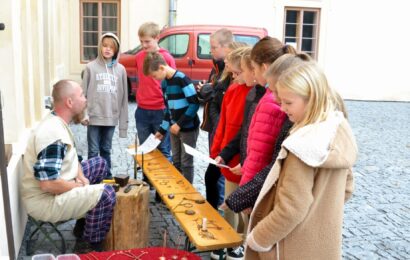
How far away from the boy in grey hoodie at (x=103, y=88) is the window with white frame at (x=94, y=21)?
8.95 metres

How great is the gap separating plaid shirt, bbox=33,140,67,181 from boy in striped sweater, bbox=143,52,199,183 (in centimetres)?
132

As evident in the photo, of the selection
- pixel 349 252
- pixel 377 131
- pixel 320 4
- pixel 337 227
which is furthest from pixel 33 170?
pixel 320 4

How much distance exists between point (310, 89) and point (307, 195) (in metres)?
0.46

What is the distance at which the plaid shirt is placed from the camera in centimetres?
339

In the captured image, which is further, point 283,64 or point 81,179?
point 81,179

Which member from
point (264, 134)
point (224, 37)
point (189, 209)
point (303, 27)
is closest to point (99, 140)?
point (224, 37)

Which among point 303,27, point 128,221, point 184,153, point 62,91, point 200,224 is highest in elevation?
point 303,27

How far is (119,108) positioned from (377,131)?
6.41 m

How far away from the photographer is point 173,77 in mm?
4523

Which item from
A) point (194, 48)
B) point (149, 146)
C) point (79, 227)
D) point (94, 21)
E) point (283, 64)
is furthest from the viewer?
point (94, 21)

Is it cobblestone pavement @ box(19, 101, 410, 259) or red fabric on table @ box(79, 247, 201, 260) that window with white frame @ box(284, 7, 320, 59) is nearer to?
cobblestone pavement @ box(19, 101, 410, 259)

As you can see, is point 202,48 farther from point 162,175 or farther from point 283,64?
point 283,64

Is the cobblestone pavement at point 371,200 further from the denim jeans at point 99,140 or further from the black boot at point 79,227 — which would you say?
the denim jeans at point 99,140

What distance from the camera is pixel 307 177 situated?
2.21m
